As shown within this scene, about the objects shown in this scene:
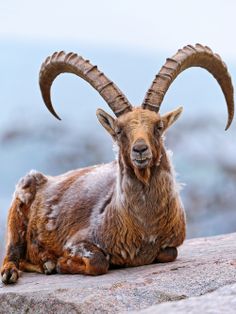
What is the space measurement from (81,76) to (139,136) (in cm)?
Answer: 168

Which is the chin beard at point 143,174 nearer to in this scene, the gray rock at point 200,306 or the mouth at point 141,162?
the mouth at point 141,162

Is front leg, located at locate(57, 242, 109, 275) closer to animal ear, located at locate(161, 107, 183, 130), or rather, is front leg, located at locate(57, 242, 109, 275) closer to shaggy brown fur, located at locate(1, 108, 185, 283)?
shaggy brown fur, located at locate(1, 108, 185, 283)

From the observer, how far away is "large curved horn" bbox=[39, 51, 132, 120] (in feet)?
37.9

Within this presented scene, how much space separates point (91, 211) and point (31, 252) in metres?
0.99

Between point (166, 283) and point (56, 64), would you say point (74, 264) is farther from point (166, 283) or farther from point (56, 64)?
point (56, 64)

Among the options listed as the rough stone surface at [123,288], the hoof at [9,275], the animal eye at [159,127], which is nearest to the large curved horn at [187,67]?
the animal eye at [159,127]

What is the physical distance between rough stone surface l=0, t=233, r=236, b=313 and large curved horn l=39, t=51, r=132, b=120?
180 centimetres

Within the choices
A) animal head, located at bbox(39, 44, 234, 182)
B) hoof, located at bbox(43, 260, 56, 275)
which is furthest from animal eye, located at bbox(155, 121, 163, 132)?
hoof, located at bbox(43, 260, 56, 275)

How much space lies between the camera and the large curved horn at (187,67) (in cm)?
1153

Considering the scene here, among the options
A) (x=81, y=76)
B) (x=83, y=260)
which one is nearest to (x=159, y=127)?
(x=81, y=76)

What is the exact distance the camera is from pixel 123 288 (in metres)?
10.4

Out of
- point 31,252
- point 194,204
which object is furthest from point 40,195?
point 194,204

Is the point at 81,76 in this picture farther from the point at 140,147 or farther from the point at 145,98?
the point at 140,147

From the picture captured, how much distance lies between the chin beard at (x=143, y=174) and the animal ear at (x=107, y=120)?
641 mm
